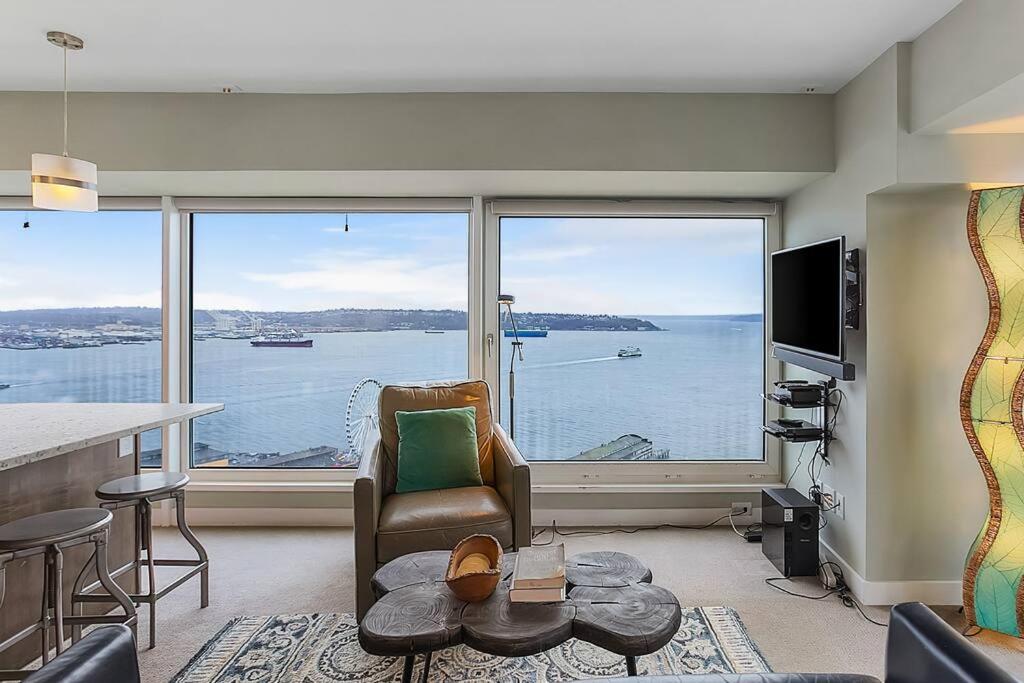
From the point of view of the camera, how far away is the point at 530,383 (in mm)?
4176

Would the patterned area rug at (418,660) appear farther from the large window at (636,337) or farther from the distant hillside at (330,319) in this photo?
the distant hillside at (330,319)

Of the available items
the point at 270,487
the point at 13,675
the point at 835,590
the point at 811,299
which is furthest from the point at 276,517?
the point at 811,299

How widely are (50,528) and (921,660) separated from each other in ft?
8.09

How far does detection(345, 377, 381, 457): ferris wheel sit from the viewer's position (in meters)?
4.21

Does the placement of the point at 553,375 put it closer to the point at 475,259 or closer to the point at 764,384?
the point at 475,259

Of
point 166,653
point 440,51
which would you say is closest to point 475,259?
point 440,51

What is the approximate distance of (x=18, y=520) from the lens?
2146 mm

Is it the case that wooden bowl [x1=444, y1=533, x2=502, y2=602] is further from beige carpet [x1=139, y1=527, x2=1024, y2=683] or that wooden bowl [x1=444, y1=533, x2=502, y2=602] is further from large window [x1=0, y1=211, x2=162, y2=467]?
large window [x1=0, y1=211, x2=162, y2=467]

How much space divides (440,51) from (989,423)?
2.84 metres

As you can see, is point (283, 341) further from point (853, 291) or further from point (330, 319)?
point (853, 291)

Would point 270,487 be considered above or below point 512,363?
below

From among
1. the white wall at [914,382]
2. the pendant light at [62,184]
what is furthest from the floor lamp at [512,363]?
the pendant light at [62,184]

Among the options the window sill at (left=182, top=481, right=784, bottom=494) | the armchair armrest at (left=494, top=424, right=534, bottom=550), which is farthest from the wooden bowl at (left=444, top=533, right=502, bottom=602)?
the window sill at (left=182, top=481, right=784, bottom=494)

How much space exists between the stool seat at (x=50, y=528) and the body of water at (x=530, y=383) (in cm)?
201
